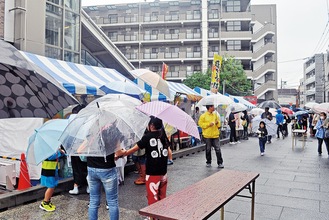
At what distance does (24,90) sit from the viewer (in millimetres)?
2191

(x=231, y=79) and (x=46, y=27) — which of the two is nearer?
(x=46, y=27)

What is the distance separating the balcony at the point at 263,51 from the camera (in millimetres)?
41062

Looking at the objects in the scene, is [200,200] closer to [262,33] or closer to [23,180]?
[23,180]

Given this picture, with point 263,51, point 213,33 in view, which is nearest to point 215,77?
point 213,33

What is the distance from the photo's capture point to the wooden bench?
112 inches

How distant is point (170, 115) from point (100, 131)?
1114 millimetres

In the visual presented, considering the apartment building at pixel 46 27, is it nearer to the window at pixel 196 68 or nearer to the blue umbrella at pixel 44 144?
the blue umbrella at pixel 44 144

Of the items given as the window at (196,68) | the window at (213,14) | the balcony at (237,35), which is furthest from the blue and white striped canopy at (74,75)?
the window at (213,14)

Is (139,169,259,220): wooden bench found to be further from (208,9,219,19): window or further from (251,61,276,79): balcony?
(208,9,219,19): window

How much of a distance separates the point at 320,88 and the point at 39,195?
61559 mm

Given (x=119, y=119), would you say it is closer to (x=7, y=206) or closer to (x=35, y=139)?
(x=35, y=139)

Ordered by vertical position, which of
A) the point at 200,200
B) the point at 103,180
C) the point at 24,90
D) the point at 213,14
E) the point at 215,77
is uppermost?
the point at 213,14

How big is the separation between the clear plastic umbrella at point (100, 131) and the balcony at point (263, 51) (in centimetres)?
4007

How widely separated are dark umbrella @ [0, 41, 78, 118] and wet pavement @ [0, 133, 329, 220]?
3144 millimetres
